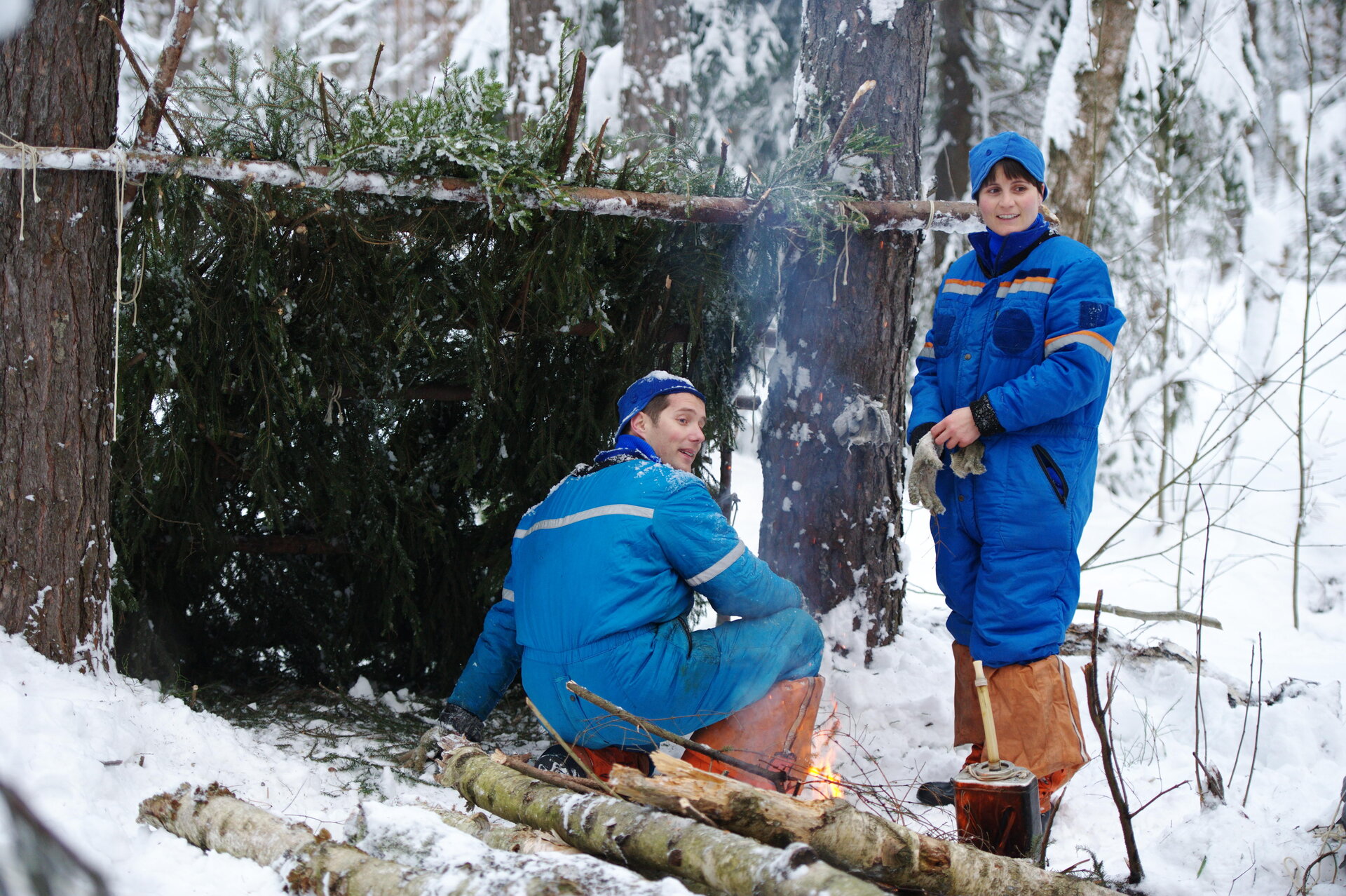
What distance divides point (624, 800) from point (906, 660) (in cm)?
→ 203

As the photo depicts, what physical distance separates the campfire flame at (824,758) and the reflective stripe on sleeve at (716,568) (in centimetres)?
57

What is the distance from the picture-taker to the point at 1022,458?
2811mm

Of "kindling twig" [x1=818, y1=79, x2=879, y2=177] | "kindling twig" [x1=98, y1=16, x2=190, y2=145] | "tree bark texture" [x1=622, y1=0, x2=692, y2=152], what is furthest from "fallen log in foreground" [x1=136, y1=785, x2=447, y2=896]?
"tree bark texture" [x1=622, y1=0, x2=692, y2=152]

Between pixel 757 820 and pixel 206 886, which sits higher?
pixel 757 820

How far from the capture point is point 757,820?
1842 millimetres

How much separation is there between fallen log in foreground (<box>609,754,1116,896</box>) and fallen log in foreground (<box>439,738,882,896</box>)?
0.05 m

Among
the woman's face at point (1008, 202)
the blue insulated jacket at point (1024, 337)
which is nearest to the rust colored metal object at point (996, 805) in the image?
the blue insulated jacket at point (1024, 337)

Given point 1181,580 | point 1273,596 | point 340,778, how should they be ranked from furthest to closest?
point 1181,580, point 1273,596, point 340,778

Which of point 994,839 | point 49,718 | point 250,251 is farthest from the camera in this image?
point 250,251

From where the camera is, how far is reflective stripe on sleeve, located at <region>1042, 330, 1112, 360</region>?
8.94 ft

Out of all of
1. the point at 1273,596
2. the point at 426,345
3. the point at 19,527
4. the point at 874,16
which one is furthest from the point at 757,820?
the point at 1273,596

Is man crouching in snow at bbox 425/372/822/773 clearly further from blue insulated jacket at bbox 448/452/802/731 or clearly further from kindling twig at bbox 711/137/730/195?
kindling twig at bbox 711/137/730/195

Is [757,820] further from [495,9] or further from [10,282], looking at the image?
[495,9]

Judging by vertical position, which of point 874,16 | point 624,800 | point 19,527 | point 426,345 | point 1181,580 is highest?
point 874,16
